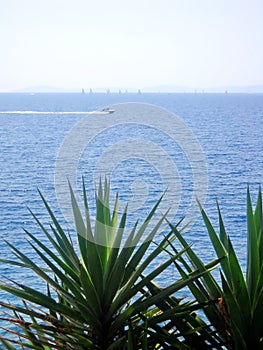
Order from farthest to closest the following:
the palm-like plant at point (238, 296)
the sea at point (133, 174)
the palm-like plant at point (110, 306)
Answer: the sea at point (133, 174) → the palm-like plant at point (110, 306) → the palm-like plant at point (238, 296)

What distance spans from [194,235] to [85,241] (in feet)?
61.6

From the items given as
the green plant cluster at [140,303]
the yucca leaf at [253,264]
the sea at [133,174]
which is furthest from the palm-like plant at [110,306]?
the sea at [133,174]

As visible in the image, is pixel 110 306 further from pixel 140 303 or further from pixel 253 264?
pixel 253 264

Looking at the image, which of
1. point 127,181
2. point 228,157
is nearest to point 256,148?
point 228,157

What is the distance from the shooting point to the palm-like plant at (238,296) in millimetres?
2846

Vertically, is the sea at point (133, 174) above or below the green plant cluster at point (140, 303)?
below

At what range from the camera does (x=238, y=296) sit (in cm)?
286

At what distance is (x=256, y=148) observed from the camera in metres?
47.4

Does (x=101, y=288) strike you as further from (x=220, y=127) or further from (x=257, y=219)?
(x=220, y=127)

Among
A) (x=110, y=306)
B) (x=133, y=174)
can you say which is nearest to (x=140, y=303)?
(x=110, y=306)

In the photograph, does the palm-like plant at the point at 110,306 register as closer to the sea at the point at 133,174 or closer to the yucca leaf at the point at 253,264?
the yucca leaf at the point at 253,264

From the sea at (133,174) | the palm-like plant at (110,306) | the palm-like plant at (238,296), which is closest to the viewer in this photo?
the palm-like plant at (238,296)

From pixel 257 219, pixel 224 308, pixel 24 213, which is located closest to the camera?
pixel 224 308

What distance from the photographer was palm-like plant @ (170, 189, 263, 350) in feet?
9.34
